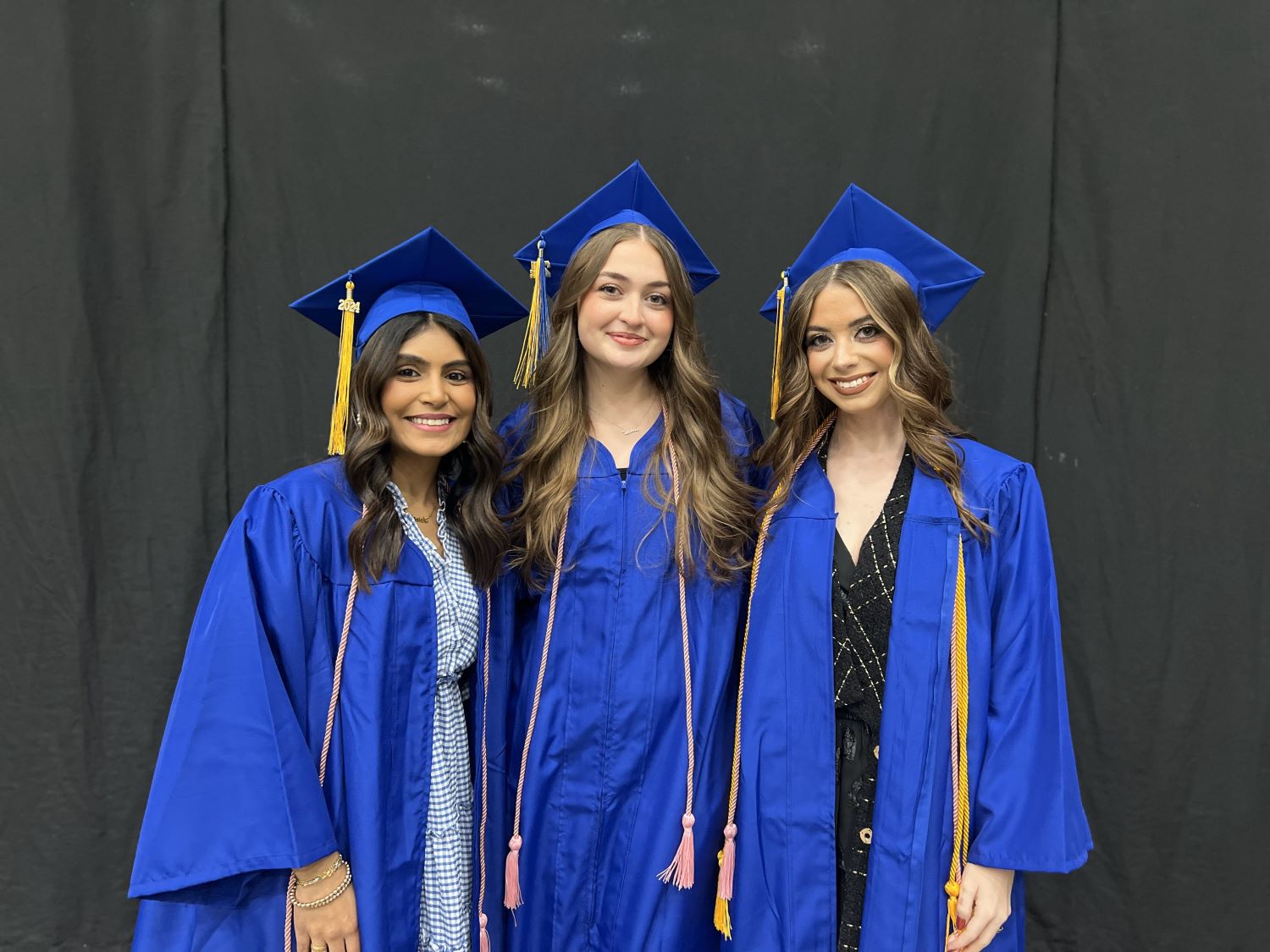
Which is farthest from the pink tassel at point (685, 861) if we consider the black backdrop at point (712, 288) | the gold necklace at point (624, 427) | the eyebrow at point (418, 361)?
the black backdrop at point (712, 288)

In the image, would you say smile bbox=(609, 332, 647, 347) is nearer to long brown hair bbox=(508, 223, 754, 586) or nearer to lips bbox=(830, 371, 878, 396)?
long brown hair bbox=(508, 223, 754, 586)

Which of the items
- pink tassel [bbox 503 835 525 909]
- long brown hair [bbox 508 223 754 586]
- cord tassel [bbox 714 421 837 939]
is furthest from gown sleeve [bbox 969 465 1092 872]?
pink tassel [bbox 503 835 525 909]

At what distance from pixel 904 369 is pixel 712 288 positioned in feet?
3.73

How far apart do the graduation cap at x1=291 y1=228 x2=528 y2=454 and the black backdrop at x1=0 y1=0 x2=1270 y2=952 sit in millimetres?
913

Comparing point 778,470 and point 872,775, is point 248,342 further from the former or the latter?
point 872,775

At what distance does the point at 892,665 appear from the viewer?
1.91 metres

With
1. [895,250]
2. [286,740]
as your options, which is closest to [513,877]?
[286,740]

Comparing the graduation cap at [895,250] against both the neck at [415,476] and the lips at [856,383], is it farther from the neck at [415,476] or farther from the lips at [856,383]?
the neck at [415,476]

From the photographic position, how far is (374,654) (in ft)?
6.19

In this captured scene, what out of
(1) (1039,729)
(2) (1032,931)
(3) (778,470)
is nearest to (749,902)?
(1) (1039,729)

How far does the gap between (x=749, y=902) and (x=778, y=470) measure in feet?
3.03

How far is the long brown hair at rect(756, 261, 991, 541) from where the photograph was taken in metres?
1.99

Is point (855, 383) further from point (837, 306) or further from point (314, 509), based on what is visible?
point (314, 509)

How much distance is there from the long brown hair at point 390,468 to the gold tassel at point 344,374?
0.07ft
